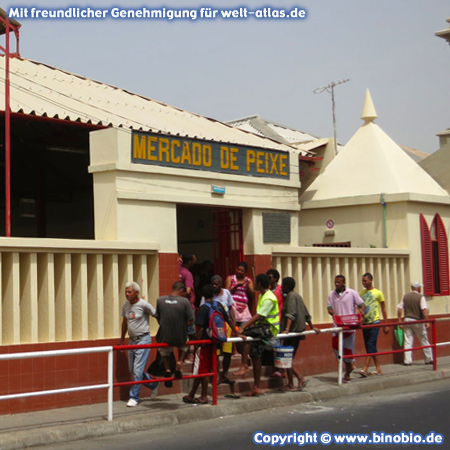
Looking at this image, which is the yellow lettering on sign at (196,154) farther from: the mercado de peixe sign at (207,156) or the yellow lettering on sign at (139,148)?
the yellow lettering on sign at (139,148)

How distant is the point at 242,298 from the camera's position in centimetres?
1207

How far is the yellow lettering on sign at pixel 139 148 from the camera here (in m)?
11.8

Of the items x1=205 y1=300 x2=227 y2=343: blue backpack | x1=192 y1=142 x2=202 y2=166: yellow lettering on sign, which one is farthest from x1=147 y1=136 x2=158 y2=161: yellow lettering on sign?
x1=205 y1=300 x2=227 y2=343: blue backpack

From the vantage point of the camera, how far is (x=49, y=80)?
1612 centimetres

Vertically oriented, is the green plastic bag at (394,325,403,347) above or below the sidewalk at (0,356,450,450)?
above

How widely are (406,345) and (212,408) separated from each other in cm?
616

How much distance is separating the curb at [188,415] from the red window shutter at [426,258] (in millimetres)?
3341

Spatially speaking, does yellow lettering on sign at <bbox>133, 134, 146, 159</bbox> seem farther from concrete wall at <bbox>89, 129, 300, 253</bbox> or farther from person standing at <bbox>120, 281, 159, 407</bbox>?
person standing at <bbox>120, 281, 159, 407</bbox>

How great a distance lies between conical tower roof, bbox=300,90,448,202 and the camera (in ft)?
55.2

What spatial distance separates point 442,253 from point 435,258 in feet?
0.79

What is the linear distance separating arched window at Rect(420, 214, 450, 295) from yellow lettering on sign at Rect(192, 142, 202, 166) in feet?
19.8

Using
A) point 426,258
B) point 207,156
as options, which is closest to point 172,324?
point 207,156

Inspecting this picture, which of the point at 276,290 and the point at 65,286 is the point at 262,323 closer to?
the point at 276,290

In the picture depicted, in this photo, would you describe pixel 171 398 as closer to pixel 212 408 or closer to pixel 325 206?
pixel 212 408
